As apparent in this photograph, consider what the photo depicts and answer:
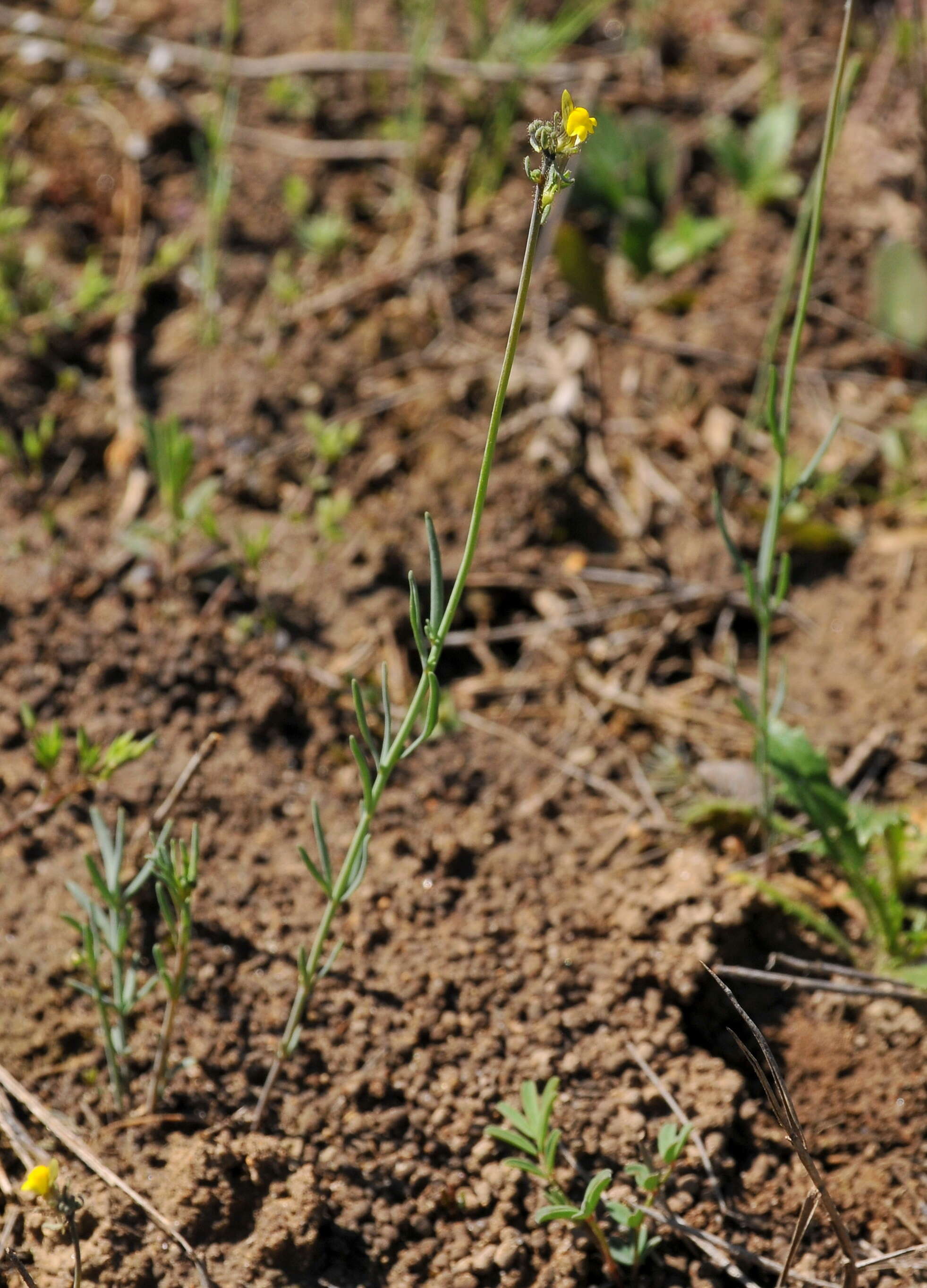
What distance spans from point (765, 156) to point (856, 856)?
2303 millimetres

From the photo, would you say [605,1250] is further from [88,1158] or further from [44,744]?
[44,744]

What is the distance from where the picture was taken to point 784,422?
1660 mm

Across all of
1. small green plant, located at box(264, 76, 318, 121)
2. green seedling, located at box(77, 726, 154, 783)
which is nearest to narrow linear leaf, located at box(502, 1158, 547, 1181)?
green seedling, located at box(77, 726, 154, 783)

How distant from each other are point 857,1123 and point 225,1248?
0.99 metres

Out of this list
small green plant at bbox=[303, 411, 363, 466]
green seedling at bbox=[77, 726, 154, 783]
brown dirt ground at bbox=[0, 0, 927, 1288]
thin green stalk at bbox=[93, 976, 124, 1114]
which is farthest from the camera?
small green plant at bbox=[303, 411, 363, 466]

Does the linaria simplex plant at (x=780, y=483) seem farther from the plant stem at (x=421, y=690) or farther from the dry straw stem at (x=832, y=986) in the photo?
the plant stem at (x=421, y=690)

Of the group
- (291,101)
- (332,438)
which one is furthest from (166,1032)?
(291,101)

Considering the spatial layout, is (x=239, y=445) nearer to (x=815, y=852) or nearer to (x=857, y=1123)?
(x=815, y=852)

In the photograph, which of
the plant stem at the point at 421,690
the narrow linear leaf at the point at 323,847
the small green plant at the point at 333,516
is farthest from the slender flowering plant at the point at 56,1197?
the small green plant at the point at 333,516

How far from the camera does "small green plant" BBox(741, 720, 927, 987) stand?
190 cm

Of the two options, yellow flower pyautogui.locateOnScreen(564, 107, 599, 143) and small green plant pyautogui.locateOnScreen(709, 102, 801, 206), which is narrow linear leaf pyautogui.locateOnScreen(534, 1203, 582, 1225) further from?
small green plant pyautogui.locateOnScreen(709, 102, 801, 206)

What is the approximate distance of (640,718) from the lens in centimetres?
240

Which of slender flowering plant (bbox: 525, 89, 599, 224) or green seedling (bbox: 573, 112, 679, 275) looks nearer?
slender flowering plant (bbox: 525, 89, 599, 224)

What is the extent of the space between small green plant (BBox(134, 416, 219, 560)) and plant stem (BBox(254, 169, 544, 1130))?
101 centimetres
